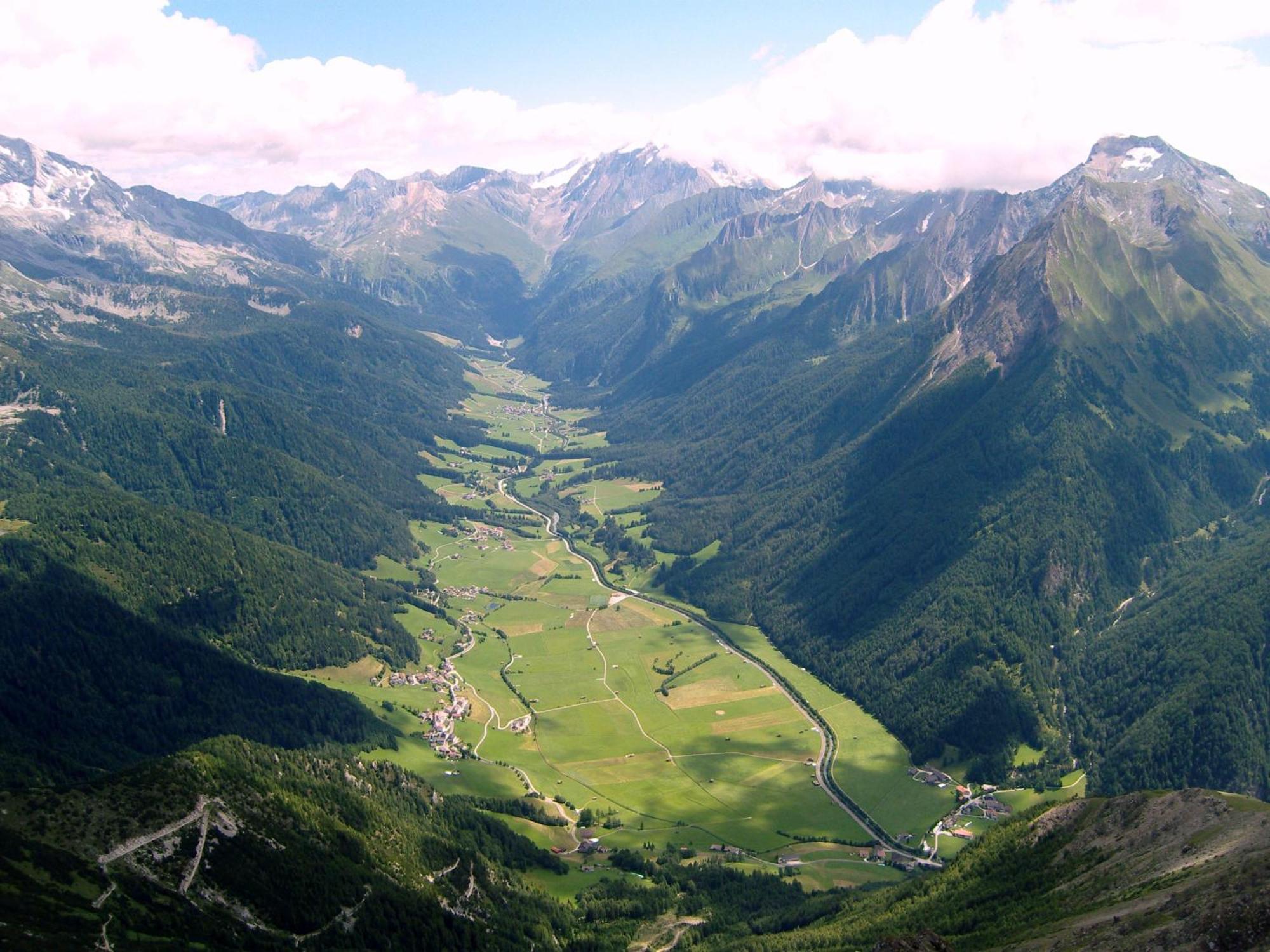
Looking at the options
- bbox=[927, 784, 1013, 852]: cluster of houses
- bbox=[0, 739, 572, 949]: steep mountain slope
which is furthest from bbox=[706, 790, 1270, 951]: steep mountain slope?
bbox=[0, 739, 572, 949]: steep mountain slope

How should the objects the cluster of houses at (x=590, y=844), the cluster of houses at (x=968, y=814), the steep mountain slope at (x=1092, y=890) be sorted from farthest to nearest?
the cluster of houses at (x=968, y=814), the cluster of houses at (x=590, y=844), the steep mountain slope at (x=1092, y=890)

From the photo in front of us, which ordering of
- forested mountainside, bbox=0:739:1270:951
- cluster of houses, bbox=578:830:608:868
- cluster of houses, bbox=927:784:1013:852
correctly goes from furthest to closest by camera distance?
1. cluster of houses, bbox=927:784:1013:852
2. cluster of houses, bbox=578:830:608:868
3. forested mountainside, bbox=0:739:1270:951

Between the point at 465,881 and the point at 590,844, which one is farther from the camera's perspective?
the point at 590,844

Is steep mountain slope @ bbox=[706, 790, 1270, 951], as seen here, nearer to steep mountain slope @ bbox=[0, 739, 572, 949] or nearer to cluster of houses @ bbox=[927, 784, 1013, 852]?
cluster of houses @ bbox=[927, 784, 1013, 852]

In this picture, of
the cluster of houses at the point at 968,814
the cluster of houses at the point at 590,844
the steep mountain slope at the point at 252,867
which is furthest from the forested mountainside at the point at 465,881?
the cluster of houses at the point at 968,814

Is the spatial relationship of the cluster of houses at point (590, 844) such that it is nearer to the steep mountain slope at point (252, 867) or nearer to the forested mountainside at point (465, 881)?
the forested mountainside at point (465, 881)

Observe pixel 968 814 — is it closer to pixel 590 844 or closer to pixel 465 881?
pixel 590 844

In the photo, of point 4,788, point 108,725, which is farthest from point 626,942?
point 108,725

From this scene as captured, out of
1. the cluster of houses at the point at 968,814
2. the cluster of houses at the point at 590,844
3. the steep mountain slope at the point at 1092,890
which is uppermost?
the steep mountain slope at the point at 1092,890

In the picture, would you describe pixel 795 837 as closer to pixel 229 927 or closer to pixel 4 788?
pixel 229 927

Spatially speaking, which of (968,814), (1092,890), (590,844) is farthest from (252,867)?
(968,814)

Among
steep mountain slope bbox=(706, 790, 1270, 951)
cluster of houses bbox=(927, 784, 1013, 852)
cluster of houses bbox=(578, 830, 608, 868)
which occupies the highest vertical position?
steep mountain slope bbox=(706, 790, 1270, 951)
